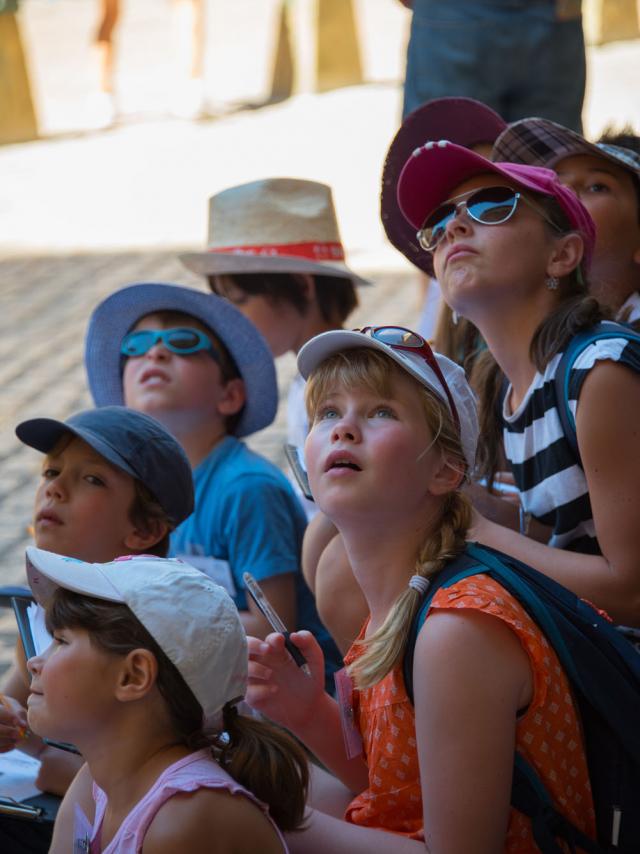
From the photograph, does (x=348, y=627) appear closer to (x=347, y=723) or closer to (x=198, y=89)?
(x=347, y=723)

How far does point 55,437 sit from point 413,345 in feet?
3.27

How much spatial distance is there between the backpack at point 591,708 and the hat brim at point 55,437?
3.03 ft

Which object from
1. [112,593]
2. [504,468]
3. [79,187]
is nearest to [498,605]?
[112,593]

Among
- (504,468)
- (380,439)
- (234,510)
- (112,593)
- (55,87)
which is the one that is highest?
(380,439)

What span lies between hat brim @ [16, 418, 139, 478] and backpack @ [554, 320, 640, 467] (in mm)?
922

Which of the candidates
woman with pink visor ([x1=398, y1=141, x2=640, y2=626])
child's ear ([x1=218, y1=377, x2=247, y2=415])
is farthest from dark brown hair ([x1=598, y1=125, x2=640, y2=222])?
child's ear ([x1=218, y1=377, x2=247, y2=415])

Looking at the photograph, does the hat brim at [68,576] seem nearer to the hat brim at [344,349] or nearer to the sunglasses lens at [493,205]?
the hat brim at [344,349]

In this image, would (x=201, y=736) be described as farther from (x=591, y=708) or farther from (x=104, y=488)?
(x=104, y=488)

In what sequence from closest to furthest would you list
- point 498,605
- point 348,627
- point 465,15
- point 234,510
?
point 498,605 < point 348,627 < point 234,510 < point 465,15

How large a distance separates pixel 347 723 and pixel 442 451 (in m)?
0.51

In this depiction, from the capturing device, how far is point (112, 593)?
7.05ft

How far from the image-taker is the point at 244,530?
10.8 ft

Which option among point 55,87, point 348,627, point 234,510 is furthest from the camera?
point 55,87

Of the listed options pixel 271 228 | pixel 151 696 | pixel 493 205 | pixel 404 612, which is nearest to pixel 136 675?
pixel 151 696
